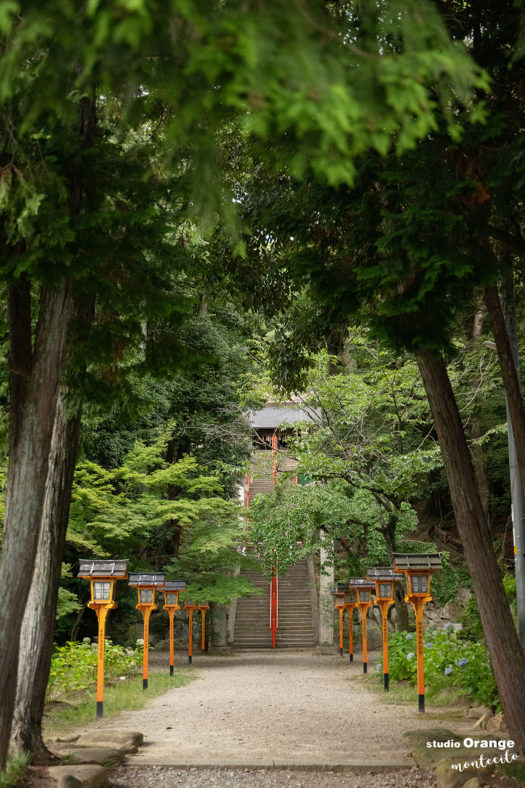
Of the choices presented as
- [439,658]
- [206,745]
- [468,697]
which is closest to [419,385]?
[439,658]

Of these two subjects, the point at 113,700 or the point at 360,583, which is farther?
the point at 360,583

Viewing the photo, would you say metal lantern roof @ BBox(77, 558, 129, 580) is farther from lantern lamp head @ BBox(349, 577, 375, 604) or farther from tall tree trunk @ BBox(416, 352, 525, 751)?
lantern lamp head @ BBox(349, 577, 375, 604)

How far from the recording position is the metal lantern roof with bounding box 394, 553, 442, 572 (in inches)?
412

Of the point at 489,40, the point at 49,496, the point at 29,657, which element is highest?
the point at 489,40

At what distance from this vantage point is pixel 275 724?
367 inches

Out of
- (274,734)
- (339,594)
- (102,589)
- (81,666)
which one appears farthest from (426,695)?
(339,594)

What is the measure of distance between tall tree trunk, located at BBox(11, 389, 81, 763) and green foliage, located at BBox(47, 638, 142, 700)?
497cm

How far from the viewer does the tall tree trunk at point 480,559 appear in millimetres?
6227

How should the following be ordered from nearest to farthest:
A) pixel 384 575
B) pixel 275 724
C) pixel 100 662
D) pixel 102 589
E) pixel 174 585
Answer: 1. pixel 275 724
2. pixel 100 662
3. pixel 102 589
4. pixel 384 575
5. pixel 174 585

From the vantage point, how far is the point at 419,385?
1541 centimetres

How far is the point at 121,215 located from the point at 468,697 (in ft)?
28.0

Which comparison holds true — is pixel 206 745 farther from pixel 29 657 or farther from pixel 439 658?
pixel 439 658

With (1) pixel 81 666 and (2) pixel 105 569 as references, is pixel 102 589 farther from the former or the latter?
(1) pixel 81 666

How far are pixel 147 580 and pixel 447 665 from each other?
5338 mm
